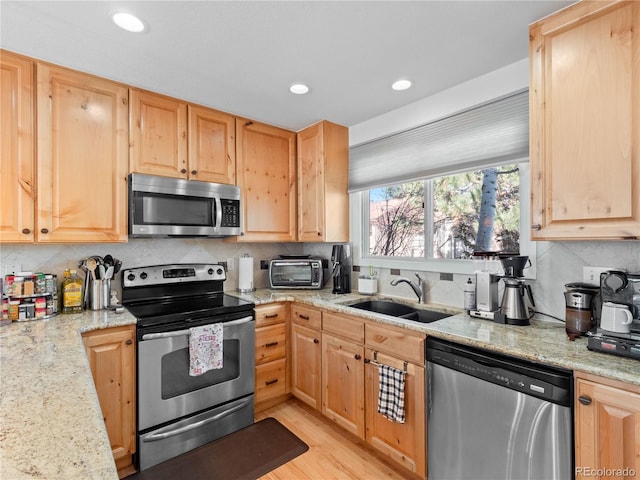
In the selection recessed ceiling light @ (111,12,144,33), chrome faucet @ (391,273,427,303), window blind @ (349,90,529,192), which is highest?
recessed ceiling light @ (111,12,144,33)

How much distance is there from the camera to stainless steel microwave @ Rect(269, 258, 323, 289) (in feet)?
9.78

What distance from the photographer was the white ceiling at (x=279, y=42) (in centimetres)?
Answer: 149

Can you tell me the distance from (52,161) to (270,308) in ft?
5.60

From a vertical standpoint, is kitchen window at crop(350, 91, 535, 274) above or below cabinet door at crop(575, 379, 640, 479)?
above

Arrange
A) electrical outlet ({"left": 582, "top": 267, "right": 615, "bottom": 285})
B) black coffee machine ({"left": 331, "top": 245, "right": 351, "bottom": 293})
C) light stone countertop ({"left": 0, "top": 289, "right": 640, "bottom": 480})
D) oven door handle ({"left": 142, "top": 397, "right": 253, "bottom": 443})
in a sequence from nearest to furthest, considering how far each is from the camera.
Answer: light stone countertop ({"left": 0, "top": 289, "right": 640, "bottom": 480})
electrical outlet ({"left": 582, "top": 267, "right": 615, "bottom": 285})
oven door handle ({"left": 142, "top": 397, "right": 253, "bottom": 443})
black coffee machine ({"left": 331, "top": 245, "right": 351, "bottom": 293})

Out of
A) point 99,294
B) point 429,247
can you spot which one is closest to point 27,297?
point 99,294

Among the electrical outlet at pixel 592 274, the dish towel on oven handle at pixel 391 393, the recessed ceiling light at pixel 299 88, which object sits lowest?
the dish towel on oven handle at pixel 391 393

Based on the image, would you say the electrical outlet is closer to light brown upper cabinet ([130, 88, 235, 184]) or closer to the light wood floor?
the light wood floor

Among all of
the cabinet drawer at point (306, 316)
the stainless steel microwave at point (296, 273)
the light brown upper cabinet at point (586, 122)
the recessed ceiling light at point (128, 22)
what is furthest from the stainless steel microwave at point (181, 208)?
the light brown upper cabinet at point (586, 122)

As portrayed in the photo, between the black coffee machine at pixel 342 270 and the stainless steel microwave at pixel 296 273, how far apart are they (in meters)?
0.20

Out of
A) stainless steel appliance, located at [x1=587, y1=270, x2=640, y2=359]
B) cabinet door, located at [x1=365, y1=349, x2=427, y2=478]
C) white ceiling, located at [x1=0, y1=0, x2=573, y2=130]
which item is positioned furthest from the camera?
cabinet door, located at [x1=365, y1=349, x2=427, y2=478]

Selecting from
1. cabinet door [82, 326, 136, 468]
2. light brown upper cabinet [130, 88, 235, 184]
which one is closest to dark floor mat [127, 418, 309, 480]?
cabinet door [82, 326, 136, 468]

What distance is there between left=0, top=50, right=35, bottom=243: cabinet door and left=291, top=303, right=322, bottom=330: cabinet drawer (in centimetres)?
177

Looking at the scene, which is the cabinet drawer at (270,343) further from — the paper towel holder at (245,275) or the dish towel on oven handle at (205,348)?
the paper towel holder at (245,275)
